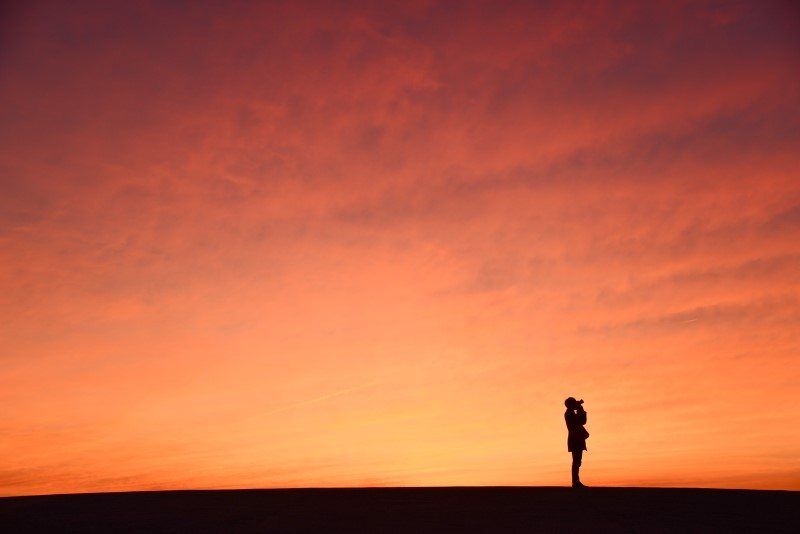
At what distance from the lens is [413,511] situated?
47.6ft

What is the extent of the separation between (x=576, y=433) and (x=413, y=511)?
19.7 ft

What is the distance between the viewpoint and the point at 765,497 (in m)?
16.6

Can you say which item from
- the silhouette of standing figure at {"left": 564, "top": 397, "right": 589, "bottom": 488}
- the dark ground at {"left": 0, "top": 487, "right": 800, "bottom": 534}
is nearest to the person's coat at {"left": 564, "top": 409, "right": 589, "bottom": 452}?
the silhouette of standing figure at {"left": 564, "top": 397, "right": 589, "bottom": 488}

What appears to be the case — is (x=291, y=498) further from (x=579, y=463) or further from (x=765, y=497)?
(x=765, y=497)

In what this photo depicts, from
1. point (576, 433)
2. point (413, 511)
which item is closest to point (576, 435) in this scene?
point (576, 433)

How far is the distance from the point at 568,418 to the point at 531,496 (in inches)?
115

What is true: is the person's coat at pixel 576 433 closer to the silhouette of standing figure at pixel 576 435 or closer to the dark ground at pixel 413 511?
the silhouette of standing figure at pixel 576 435

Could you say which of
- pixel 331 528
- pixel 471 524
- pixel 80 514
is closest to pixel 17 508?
pixel 80 514

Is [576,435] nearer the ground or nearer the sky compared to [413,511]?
nearer the sky

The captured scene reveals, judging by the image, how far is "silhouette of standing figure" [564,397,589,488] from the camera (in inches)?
746

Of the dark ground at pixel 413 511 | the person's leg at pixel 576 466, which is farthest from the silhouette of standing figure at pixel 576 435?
the dark ground at pixel 413 511

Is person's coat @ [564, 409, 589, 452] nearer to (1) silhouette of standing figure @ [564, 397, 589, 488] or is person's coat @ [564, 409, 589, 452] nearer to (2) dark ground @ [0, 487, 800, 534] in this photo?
(1) silhouette of standing figure @ [564, 397, 589, 488]

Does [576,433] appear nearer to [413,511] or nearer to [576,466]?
[576,466]

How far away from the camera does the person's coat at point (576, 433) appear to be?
62.2ft
